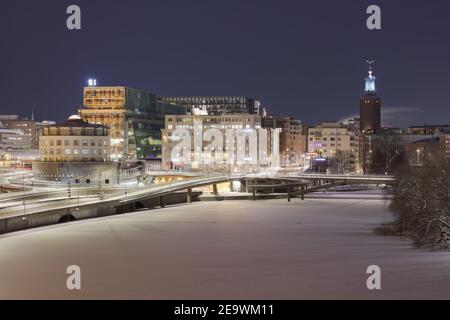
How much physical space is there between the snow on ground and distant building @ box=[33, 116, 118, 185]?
17.1 m

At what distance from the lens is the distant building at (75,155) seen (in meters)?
49.1

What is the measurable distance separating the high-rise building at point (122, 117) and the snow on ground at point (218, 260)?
42.2 m

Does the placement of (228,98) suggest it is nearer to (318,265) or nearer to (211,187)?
(211,187)

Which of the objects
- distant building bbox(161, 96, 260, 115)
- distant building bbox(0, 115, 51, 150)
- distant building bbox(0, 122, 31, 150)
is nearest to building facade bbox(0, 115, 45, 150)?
distant building bbox(0, 115, 51, 150)

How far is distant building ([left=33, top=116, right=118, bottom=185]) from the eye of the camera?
49125 millimetres

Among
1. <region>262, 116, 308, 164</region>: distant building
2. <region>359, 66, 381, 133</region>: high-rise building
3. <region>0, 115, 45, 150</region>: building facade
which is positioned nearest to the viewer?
<region>262, 116, 308, 164</region>: distant building

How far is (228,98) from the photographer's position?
10194 cm

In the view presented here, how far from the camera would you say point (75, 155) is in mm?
51469

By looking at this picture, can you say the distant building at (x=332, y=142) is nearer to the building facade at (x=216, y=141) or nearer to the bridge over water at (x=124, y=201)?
the building facade at (x=216, y=141)

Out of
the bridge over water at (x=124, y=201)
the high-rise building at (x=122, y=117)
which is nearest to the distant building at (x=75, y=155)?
the bridge over water at (x=124, y=201)

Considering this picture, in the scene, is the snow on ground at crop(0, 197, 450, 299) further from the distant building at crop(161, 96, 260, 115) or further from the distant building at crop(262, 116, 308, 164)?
the distant building at crop(161, 96, 260, 115)

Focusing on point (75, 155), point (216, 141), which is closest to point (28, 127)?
point (216, 141)
